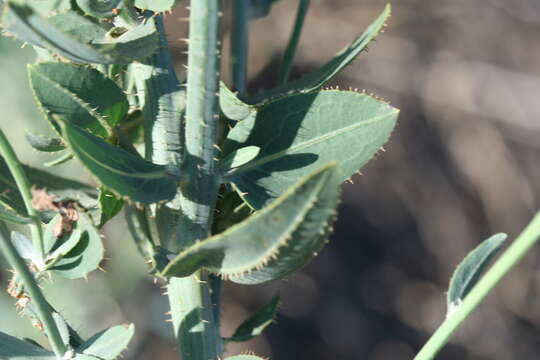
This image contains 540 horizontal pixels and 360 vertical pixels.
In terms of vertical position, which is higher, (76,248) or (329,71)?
(329,71)

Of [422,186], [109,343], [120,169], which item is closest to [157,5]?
[120,169]

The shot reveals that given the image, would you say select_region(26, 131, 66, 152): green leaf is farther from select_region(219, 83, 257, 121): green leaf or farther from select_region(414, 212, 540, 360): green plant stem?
select_region(414, 212, 540, 360): green plant stem

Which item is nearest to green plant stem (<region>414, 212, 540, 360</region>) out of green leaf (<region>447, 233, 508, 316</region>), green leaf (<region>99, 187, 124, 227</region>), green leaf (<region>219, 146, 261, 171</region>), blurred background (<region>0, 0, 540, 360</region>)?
green leaf (<region>447, 233, 508, 316</region>)

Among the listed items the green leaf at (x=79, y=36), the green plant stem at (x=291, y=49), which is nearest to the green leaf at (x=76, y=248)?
the green leaf at (x=79, y=36)

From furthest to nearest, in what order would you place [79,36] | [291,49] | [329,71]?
[291,49]
[329,71]
[79,36]

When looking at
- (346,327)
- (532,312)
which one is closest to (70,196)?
(346,327)

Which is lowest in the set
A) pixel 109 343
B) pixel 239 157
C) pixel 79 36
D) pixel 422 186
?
pixel 422 186

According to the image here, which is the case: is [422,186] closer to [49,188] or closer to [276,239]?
[49,188]
